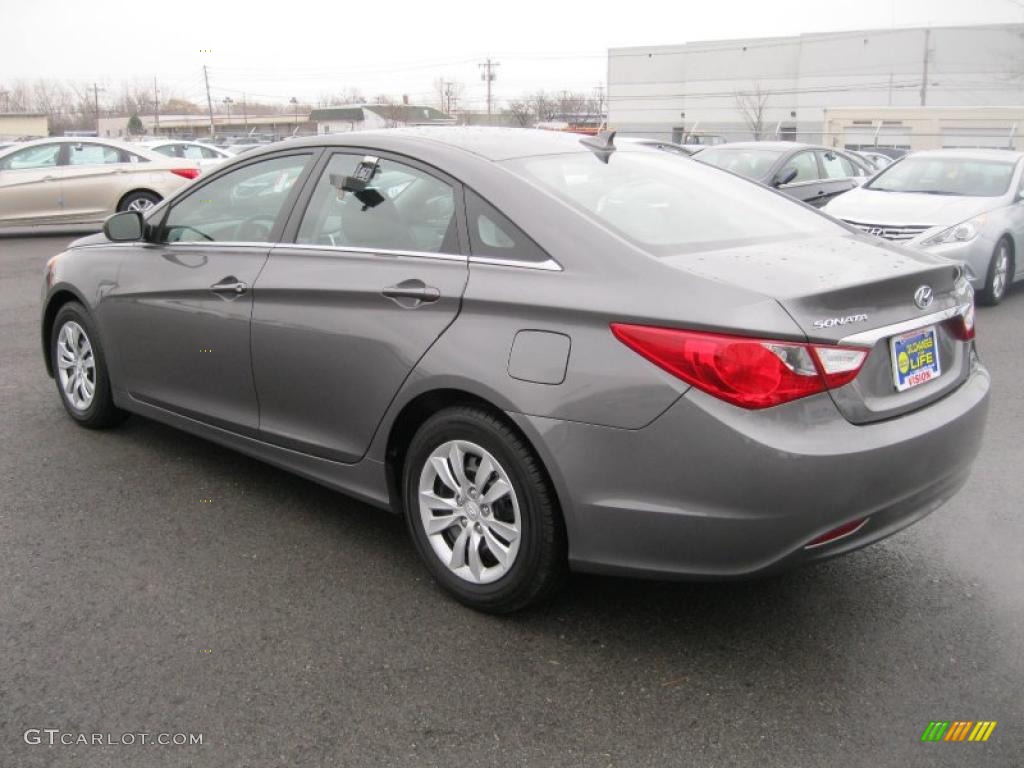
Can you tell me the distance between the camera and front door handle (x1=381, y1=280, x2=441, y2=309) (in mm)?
3348

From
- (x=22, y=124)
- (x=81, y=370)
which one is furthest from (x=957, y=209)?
(x=22, y=124)

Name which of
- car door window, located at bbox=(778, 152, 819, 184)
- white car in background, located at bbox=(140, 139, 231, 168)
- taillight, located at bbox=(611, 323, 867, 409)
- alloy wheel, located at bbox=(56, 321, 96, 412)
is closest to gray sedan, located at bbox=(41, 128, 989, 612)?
taillight, located at bbox=(611, 323, 867, 409)

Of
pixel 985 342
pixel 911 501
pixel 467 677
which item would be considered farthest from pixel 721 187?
pixel 985 342

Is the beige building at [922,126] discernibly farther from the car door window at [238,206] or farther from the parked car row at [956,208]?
the car door window at [238,206]

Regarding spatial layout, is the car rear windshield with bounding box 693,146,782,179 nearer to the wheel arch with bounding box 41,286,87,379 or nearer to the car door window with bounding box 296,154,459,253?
the wheel arch with bounding box 41,286,87,379

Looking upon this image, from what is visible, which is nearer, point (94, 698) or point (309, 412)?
point (94, 698)

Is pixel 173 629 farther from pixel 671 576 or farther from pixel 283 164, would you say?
pixel 283 164

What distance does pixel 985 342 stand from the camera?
297 inches

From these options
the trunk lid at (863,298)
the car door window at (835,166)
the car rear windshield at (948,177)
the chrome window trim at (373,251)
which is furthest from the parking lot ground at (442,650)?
the car door window at (835,166)

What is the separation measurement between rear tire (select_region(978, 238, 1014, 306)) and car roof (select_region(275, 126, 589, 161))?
6.36m

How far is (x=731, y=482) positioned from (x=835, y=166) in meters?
12.5

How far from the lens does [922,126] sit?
5131 cm

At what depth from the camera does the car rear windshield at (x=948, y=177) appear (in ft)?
32.1

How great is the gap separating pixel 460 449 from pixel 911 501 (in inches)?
56.3
